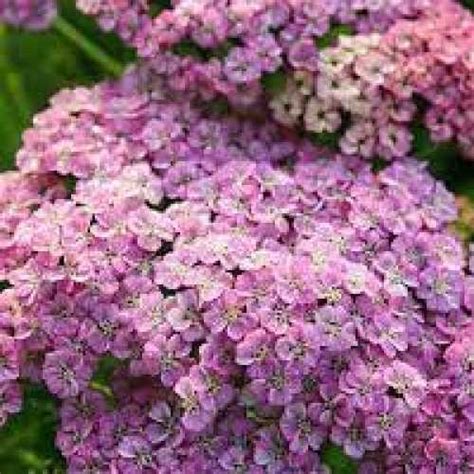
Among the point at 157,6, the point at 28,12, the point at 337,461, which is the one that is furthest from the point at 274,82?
the point at 337,461

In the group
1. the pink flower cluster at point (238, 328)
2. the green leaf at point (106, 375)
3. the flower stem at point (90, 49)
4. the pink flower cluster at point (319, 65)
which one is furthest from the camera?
the flower stem at point (90, 49)

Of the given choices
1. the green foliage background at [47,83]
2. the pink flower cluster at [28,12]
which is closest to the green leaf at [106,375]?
the green foliage background at [47,83]

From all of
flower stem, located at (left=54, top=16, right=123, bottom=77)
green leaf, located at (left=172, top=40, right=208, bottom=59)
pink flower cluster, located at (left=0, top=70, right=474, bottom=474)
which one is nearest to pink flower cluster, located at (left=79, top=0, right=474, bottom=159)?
green leaf, located at (left=172, top=40, right=208, bottom=59)

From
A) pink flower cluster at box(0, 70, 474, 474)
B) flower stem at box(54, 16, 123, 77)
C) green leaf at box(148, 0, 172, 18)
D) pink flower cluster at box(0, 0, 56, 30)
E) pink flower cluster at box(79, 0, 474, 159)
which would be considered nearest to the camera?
pink flower cluster at box(0, 70, 474, 474)

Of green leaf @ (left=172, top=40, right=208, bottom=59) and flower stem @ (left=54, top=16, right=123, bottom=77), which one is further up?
green leaf @ (left=172, top=40, right=208, bottom=59)

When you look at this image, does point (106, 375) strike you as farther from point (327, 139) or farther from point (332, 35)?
point (332, 35)

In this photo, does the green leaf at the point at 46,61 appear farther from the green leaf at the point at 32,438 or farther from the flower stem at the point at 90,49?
the green leaf at the point at 32,438

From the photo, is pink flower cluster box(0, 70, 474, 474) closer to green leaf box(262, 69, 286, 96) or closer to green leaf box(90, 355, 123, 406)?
green leaf box(90, 355, 123, 406)
